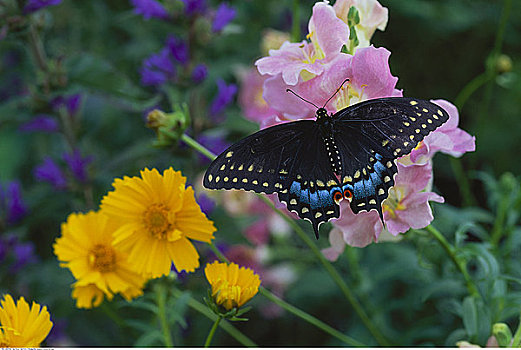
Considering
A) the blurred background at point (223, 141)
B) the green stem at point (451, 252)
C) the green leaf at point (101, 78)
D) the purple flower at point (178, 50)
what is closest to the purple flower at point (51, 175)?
the blurred background at point (223, 141)

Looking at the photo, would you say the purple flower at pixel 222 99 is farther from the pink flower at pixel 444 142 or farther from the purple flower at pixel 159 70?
the pink flower at pixel 444 142

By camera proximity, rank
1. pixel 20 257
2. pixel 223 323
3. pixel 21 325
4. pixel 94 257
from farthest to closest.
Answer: pixel 20 257
pixel 223 323
pixel 94 257
pixel 21 325

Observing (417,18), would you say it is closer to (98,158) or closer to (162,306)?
(98,158)

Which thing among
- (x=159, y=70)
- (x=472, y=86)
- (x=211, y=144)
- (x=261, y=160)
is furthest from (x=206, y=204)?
(x=472, y=86)

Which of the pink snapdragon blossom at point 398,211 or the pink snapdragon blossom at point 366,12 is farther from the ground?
the pink snapdragon blossom at point 366,12

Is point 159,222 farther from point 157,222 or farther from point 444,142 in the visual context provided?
point 444,142

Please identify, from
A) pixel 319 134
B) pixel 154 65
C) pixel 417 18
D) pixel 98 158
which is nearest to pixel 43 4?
pixel 154 65

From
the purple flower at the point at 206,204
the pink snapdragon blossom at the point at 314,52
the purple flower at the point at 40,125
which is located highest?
the pink snapdragon blossom at the point at 314,52
